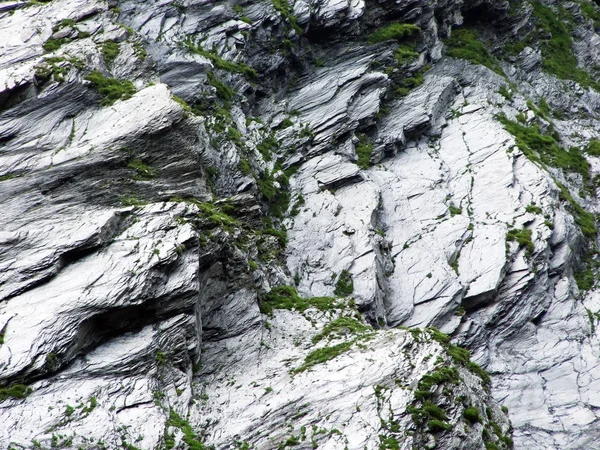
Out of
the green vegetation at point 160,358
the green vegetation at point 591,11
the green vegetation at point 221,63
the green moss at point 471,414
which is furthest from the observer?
the green vegetation at point 591,11

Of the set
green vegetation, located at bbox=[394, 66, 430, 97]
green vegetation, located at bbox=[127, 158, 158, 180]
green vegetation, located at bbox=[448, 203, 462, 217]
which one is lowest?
green vegetation, located at bbox=[448, 203, 462, 217]

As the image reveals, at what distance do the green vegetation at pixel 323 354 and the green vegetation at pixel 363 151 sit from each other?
1784 centimetres

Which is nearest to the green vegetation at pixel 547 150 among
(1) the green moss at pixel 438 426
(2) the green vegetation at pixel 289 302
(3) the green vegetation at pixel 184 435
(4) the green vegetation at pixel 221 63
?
(4) the green vegetation at pixel 221 63

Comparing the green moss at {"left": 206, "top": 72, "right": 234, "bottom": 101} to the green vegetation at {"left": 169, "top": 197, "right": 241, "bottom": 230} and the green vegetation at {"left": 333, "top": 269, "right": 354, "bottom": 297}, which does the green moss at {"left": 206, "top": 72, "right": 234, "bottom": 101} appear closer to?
the green vegetation at {"left": 169, "top": 197, "right": 241, "bottom": 230}

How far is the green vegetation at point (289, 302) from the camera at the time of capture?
2684 cm

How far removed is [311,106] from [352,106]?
2853 millimetres

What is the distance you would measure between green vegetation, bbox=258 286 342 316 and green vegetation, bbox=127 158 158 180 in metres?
7.61

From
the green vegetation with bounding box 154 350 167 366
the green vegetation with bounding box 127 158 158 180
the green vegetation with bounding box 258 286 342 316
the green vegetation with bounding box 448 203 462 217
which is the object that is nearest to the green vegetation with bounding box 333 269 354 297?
the green vegetation with bounding box 258 286 342 316

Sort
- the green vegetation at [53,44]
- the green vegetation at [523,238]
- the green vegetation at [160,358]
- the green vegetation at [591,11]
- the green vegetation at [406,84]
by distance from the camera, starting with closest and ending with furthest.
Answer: the green vegetation at [160,358], the green vegetation at [53,44], the green vegetation at [523,238], the green vegetation at [406,84], the green vegetation at [591,11]

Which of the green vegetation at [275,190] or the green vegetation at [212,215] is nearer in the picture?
the green vegetation at [212,215]

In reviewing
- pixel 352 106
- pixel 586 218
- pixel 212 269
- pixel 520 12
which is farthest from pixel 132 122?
pixel 520 12

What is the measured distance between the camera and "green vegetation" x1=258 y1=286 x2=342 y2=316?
26.8 meters

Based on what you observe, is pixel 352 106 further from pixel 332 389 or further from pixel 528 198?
pixel 332 389

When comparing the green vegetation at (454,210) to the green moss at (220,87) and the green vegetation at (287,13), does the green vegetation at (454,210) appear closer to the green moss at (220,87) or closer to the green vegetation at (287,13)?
the green moss at (220,87)
